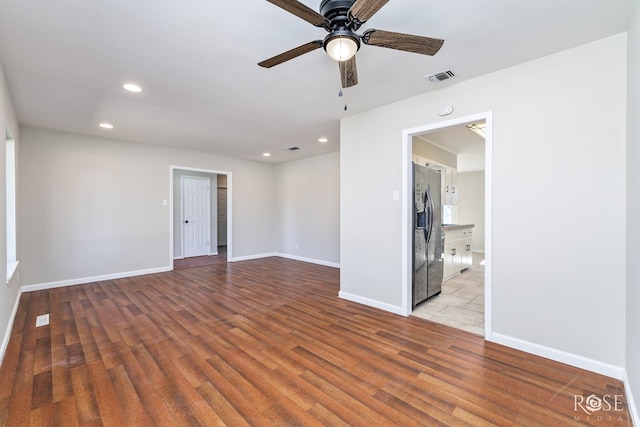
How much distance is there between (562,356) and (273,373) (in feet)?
7.52

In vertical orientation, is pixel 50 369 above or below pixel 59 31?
below

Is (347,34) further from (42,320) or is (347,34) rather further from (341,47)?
(42,320)

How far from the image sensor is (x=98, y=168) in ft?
16.0

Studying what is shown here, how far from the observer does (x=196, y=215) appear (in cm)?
752

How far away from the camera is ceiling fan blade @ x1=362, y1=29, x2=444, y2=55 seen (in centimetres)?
162

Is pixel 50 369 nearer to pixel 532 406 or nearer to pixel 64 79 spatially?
pixel 64 79

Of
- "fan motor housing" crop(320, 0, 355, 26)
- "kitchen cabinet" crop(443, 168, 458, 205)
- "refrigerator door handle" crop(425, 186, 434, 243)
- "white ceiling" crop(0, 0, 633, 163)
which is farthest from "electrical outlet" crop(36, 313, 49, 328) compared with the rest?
"kitchen cabinet" crop(443, 168, 458, 205)

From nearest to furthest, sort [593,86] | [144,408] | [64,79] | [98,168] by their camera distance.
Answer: [144,408] → [593,86] → [64,79] → [98,168]

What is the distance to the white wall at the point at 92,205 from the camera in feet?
14.1

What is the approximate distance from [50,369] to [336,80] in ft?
→ 11.1

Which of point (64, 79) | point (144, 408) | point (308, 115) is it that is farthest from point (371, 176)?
point (64, 79)

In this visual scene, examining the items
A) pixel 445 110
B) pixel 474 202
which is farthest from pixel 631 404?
pixel 474 202

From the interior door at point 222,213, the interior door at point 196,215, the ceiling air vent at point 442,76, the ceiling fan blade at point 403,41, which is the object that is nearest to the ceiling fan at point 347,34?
the ceiling fan blade at point 403,41

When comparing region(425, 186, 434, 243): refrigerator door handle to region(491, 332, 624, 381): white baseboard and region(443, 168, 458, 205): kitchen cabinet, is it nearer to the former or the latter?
region(491, 332, 624, 381): white baseboard
